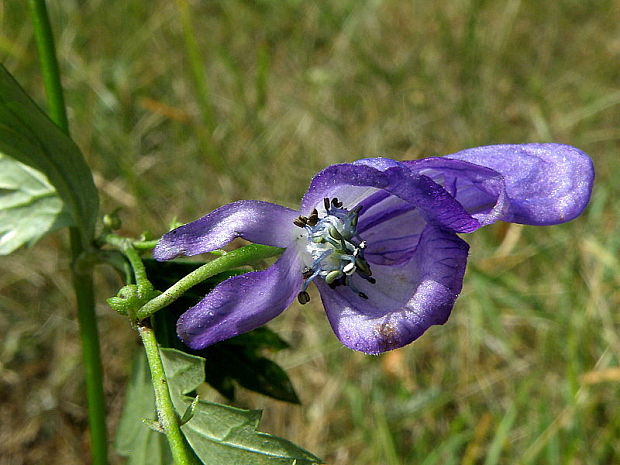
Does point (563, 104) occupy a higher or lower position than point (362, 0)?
lower

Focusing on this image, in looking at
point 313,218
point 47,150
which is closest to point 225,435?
point 313,218

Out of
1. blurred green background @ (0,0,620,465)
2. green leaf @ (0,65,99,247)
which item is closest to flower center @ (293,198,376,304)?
green leaf @ (0,65,99,247)

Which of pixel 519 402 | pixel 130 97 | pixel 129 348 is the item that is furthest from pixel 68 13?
pixel 519 402

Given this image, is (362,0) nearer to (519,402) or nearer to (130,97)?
(130,97)

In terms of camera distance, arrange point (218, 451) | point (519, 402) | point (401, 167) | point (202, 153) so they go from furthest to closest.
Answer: point (202, 153) < point (519, 402) < point (218, 451) < point (401, 167)

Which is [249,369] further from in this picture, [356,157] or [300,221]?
[356,157]

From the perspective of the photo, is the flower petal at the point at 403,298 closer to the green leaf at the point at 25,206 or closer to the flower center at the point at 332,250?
the flower center at the point at 332,250

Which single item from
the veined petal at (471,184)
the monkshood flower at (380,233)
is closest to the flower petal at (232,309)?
the monkshood flower at (380,233)
